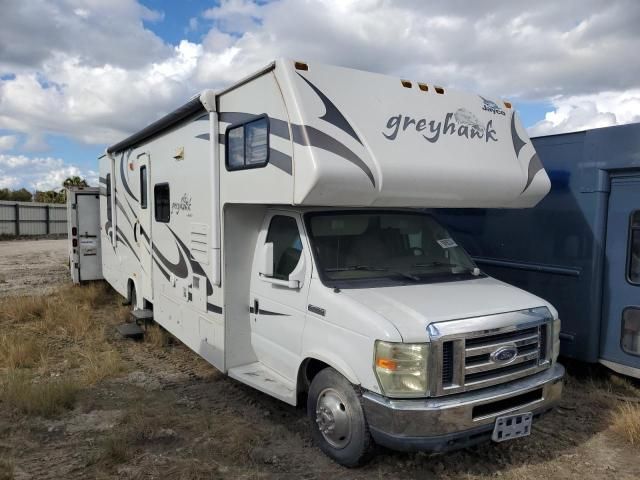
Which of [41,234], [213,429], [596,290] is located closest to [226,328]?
[213,429]

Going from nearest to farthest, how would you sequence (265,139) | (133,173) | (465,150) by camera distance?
(265,139), (465,150), (133,173)

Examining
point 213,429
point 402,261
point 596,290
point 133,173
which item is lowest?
point 213,429

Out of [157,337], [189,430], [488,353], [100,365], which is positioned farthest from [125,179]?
[488,353]

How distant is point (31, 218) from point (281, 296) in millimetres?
29771

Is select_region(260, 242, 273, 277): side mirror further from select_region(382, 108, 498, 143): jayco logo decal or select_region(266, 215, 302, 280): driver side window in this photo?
select_region(382, 108, 498, 143): jayco logo decal

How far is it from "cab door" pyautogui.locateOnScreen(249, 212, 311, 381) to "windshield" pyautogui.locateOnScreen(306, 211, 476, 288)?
7.7 inches

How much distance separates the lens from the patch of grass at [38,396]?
493cm

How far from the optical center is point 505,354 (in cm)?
372

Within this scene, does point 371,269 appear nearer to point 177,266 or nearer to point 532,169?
point 532,169

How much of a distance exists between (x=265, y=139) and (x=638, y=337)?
4.10m

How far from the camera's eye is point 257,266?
16.6 ft

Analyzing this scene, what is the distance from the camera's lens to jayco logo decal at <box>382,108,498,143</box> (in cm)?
441

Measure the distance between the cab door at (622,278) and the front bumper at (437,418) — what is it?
2.28 metres

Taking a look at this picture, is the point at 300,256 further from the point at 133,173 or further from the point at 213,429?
the point at 133,173
